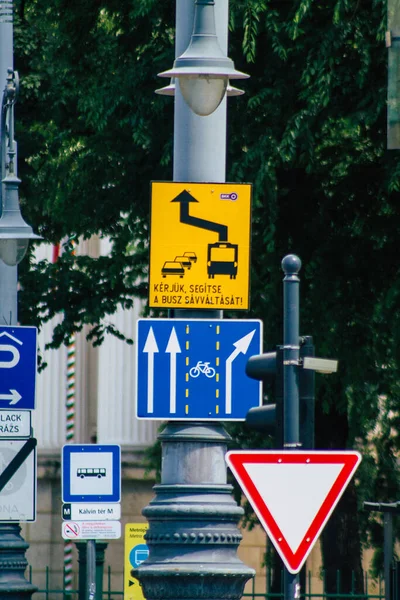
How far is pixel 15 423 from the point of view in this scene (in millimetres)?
13469

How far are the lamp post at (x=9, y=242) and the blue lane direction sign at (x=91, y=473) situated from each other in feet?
2.93

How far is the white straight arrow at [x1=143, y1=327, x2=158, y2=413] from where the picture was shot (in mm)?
8242

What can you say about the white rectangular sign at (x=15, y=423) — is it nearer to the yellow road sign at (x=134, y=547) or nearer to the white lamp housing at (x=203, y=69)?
the yellow road sign at (x=134, y=547)

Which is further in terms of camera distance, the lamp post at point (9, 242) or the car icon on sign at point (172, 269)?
the lamp post at point (9, 242)

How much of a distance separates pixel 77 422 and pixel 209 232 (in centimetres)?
2060

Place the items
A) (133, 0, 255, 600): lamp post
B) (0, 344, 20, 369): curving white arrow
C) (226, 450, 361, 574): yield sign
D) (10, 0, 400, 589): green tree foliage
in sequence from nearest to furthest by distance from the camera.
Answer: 1. (226, 450, 361, 574): yield sign
2. (133, 0, 255, 600): lamp post
3. (0, 344, 20, 369): curving white arrow
4. (10, 0, 400, 589): green tree foliage

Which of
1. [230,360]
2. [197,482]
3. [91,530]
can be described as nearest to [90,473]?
[91,530]

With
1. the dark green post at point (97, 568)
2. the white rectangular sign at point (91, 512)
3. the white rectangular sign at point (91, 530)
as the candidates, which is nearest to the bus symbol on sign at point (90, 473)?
the white rectangular sign at point (91, 512)

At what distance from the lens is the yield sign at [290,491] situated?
712 cm

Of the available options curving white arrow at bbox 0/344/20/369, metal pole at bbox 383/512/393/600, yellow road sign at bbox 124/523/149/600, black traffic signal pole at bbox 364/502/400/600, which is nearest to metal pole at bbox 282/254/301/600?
black traffic signal pole at bbox 364/502/400/600

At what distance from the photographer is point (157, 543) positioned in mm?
8031

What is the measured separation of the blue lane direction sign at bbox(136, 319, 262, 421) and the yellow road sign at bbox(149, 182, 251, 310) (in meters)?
0.14

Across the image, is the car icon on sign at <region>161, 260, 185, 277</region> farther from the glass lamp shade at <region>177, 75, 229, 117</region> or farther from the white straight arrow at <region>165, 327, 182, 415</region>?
the glass lamp shade at <region>177, 75, 229, 117</region>

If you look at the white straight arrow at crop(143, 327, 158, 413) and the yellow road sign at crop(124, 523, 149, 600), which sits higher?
the white straight arrow at crop(143, 327, 158, 413)
